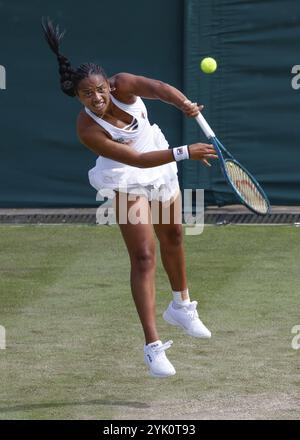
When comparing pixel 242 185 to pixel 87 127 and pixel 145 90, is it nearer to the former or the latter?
pixel 145 90

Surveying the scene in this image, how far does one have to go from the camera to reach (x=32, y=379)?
704 cm

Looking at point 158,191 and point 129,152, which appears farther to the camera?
point 158,191

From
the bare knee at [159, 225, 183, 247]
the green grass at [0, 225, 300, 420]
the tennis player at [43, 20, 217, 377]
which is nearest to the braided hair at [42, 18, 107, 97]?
the tennis player at [43, 20, 217, 377]

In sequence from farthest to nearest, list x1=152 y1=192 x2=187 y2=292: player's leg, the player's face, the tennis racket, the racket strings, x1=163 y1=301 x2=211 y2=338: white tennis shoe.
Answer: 1. x1=163 y1=301 x2=211 y2=338: white tennis shoe
2. x1=152 y1=192 x2=187 y2=292: player's leg
3. the racket strings
4. the tennis racket
5. the player's face

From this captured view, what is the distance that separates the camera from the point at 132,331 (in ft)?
26.7

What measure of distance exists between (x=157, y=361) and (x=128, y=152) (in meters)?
1.12

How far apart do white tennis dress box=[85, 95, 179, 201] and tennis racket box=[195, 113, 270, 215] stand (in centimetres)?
33

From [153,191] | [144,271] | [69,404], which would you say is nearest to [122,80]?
[153,191]

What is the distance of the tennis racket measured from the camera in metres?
6.84

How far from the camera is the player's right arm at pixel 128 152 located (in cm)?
653

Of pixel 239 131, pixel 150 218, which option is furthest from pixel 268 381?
pixel 239 131

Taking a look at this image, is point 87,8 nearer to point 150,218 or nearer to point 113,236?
point 113,236

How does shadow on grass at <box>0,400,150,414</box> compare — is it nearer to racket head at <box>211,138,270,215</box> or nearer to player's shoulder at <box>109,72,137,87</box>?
racket head at <box>211,138,270,215</box>

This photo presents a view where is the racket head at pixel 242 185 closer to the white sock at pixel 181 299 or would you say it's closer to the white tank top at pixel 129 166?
the white tank top at pixel 129 166
